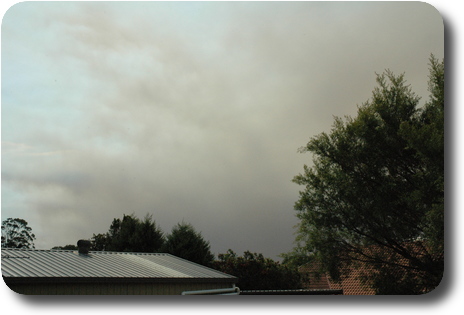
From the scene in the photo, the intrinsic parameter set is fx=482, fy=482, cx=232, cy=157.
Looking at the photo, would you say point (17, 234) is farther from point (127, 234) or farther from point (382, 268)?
point (382, 268)

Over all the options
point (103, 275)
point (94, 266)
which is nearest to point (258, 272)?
point (103, 275)

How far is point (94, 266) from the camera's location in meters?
4.56

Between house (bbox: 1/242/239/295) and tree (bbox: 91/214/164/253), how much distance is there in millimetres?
98

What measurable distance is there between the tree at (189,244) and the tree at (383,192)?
3.20 ft

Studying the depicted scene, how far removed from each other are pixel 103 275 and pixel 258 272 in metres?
1.43

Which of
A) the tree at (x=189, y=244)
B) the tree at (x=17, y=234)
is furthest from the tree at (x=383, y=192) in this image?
the tree at (x=17, y=234)

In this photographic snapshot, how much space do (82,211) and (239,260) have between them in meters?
1.54

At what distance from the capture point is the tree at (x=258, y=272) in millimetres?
4551

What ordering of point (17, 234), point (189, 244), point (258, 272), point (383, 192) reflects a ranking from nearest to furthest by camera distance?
point (17, 234)
point (258, 272)
point (189, 244)
point (383, 192)

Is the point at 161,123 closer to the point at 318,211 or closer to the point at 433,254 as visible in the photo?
the point at 318,211

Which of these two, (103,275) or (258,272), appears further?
(258,272)

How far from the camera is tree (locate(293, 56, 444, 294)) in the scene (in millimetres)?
4453

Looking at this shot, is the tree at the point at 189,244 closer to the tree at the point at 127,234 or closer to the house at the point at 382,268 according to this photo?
the tree at the point at 127,234

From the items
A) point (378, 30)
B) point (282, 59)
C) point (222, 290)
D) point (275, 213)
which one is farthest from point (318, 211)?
point (378, 30)
